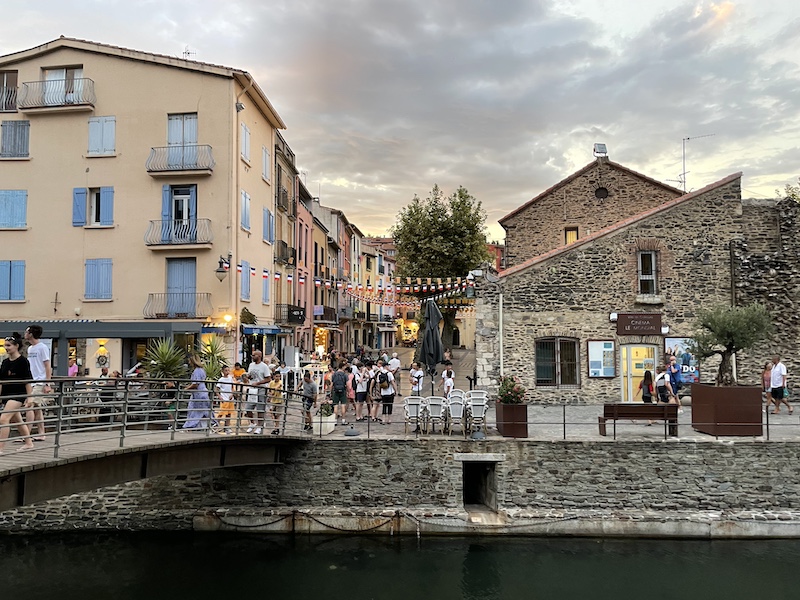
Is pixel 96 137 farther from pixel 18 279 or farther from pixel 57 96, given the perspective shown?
pixel 18 279

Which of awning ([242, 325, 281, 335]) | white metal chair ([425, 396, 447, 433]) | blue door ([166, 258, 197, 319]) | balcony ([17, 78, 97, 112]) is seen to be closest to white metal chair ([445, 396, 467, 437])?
white metal chair ([425, 396, 447, 433])

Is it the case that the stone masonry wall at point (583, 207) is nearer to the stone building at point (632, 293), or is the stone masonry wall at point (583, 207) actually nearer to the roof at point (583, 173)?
the roof at point (583, 173)

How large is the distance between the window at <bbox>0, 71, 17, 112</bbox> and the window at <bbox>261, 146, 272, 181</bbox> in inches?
350

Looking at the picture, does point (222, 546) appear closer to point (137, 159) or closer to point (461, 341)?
point (137, 159)

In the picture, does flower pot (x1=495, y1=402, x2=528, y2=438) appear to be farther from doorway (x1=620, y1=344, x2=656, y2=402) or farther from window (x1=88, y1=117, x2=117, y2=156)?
window (x1=88, y1=117, x2=117, y2=156)

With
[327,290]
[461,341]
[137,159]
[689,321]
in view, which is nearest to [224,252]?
[137,159]

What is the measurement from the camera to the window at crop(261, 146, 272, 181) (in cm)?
2486

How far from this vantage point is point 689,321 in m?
19.5

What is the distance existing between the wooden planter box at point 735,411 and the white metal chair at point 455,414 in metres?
5.29

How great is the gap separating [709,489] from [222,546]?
1062 cm

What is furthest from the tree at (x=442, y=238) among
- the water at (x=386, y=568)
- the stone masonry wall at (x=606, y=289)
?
the water at (x=386, y=568)

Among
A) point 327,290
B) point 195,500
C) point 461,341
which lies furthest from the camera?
point 461,341

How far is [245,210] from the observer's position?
22266 mm

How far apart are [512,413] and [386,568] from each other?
4.33 m
